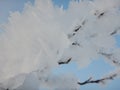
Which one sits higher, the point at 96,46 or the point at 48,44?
the point at 96,46

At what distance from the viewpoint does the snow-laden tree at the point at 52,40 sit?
2.38ft

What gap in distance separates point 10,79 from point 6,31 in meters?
0.13

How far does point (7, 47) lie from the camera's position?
77 cm

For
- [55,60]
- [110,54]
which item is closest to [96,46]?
[110,54]

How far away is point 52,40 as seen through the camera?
2.35 ft

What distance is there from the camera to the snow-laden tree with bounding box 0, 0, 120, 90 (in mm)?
724

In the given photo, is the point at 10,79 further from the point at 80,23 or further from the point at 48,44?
the point at 80,23

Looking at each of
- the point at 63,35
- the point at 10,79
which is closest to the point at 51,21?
the point at 63,35

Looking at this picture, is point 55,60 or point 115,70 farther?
point 115,70

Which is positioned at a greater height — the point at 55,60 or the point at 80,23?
the point at 80,23

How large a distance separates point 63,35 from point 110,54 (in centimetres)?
25

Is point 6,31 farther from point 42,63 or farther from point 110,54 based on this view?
point 110,54

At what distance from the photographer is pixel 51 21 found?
0.74 meters

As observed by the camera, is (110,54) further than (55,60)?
Yes
